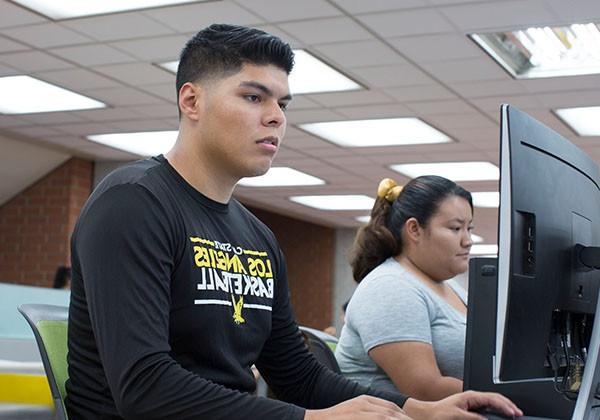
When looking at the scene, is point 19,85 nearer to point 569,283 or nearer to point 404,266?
point 404,266

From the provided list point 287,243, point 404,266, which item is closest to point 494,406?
point 404,266

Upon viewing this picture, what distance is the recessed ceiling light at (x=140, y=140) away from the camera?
7.94m

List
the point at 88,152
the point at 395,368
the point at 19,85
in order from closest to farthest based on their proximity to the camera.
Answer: the point at 395,368
the point at 19,85
the point at 88,152

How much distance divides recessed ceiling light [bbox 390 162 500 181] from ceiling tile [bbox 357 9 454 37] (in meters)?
3.53

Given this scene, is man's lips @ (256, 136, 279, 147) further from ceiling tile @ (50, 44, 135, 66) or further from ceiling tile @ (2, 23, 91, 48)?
ceiling tile @ (50, 44, 135, 66)

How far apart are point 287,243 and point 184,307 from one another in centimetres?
1206

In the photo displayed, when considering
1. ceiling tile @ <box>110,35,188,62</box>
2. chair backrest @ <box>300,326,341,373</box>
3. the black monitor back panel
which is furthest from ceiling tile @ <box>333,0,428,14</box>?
the black monitor back panel

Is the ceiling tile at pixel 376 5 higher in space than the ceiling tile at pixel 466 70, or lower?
higher

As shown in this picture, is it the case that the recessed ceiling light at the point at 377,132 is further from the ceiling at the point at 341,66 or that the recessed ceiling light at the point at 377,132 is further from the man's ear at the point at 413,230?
the man's ear at the point at 413,230

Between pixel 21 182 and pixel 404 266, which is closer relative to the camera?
pixel 404 266

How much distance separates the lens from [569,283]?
1318 mm

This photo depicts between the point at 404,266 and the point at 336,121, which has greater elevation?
the point at 336,121

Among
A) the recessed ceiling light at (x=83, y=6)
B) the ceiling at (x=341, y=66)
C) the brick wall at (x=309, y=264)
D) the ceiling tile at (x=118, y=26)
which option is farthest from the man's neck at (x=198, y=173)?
the brick wall at (x=309, y=264)

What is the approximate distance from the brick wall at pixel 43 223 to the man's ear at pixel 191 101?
794 centimetres
